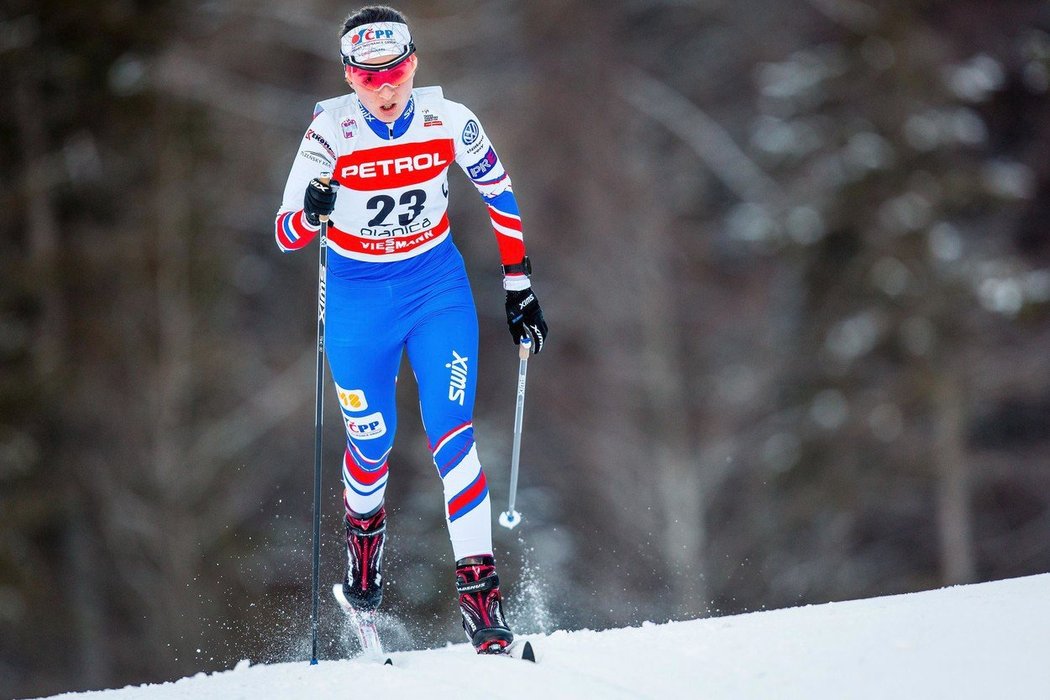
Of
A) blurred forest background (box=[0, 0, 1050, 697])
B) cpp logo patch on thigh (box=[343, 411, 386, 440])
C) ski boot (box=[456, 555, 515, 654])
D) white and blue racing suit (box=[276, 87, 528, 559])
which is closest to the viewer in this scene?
ski boot (box=[456, 555, 515, 654])

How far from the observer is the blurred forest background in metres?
21.5

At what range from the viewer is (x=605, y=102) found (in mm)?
25156

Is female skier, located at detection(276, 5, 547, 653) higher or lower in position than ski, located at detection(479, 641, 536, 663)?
higher

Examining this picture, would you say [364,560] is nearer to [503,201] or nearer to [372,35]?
[503,201]

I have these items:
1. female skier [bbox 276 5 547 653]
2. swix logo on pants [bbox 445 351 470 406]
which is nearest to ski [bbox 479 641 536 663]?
female skier [bbox 276 5 547 653]

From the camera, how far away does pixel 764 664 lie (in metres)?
5.68

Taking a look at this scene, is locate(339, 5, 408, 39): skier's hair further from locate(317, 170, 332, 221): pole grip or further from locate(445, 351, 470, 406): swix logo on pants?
locate(445, 351, 470, 406): swix logo on pants

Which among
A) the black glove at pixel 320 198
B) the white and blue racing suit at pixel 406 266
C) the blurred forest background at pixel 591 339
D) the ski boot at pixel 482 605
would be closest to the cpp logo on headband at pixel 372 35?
the white and blue racing suit at pixel 406 266

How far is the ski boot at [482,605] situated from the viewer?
243 inches

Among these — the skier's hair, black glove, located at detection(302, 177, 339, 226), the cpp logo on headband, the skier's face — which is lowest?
black glove, located at detection(302, 177, 339, 226)

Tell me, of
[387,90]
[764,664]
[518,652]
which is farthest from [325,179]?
[764,664]

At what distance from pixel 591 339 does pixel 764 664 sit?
17.9 meters

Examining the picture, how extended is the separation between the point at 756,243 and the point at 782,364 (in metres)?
2.23

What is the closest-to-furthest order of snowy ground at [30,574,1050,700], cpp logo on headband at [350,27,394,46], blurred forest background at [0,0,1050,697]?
snowy ground at [30,574,1050,700] → cpp logo on headband at [350,27,394,46] → blurred forest background at [0,0,1050,697]
